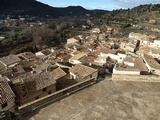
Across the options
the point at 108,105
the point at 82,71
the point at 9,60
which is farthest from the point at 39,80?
the point at 9,60

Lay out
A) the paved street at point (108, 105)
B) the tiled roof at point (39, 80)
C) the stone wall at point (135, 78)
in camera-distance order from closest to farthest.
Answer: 1. the paved street at point (108, 105)
2. the stone wall at point (135, 78)
3. the tiled roof at point (39, 80)

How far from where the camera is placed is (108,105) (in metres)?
10.4

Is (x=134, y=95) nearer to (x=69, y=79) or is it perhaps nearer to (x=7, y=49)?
(x=69, y=79)

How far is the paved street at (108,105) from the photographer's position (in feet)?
30.7

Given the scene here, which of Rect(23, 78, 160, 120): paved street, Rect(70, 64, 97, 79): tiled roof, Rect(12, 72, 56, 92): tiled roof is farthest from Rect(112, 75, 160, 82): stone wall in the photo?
Rect(70, 64, 97, 79): tiled roof

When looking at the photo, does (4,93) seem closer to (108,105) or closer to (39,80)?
(39,80)

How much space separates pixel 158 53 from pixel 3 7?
189 metres

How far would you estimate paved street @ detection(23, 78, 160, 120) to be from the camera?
9.35m

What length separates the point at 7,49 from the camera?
6206 centimetres

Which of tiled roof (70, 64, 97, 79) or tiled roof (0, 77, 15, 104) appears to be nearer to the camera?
tiled roof (0, 77, 15, 104)

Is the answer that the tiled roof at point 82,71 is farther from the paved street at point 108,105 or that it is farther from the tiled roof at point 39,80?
the paved street at point 108,105

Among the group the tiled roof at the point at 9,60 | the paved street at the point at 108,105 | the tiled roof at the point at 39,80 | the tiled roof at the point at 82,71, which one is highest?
the paved street at the point at 108,105

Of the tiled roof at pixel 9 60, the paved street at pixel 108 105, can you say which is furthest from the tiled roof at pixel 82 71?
the tiled roof at pixel 9 60

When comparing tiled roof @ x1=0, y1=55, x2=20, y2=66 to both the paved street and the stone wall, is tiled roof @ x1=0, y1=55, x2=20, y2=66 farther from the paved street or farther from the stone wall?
the paved street
